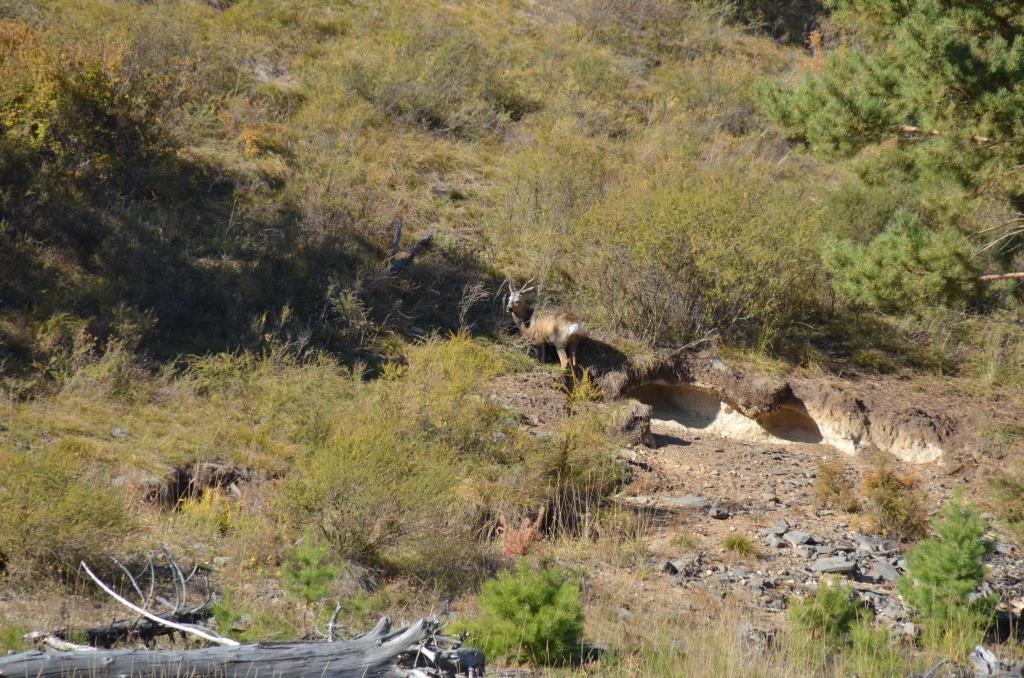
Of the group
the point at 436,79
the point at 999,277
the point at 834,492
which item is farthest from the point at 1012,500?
the point at 436,79

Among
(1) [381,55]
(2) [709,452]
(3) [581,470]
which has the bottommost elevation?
(2) [709,452]

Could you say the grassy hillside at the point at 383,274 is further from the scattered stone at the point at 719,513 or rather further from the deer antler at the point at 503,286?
the scattered stone at the point at 719,513

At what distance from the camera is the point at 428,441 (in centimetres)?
839

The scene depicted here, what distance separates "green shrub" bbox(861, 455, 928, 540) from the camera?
8703 mm

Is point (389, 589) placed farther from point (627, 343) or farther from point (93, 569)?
point (627, 343)

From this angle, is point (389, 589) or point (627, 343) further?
point (627, 343)

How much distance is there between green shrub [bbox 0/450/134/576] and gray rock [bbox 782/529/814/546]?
18.0ft

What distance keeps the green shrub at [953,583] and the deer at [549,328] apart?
5394mm

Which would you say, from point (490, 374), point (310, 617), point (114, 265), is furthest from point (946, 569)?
point (114, 265)

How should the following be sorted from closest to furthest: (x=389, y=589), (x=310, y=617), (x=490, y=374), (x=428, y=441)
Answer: (x=310, y=617) → (x=389, y=589) → (x=428, y=441) → (x=490, y=374)

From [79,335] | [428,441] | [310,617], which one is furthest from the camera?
[79,335]

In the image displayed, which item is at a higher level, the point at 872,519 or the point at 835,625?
the point at 835,625

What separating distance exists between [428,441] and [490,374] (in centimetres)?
206

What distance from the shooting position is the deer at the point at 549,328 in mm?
11430
